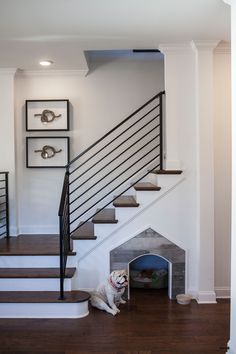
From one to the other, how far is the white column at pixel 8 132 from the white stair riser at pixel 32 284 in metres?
1.35

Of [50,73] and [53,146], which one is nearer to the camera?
[50,73]

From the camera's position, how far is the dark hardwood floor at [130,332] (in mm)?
2713

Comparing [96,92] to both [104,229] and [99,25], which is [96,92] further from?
[104,229]

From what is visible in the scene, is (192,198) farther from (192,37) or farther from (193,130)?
(192,37)

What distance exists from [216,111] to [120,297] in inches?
88.4

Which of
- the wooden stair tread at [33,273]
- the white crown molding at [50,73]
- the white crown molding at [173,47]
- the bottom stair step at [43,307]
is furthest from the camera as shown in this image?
the white crown molding at [50,73]

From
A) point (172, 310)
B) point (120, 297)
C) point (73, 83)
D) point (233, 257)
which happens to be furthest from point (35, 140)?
point (233, 257)

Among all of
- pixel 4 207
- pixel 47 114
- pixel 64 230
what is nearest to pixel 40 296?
pixel 64 230

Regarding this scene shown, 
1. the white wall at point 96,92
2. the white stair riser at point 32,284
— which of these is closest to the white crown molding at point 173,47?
the white wall at point 96,92

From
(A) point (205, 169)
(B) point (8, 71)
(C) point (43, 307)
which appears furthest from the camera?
(B) point (8, 71)

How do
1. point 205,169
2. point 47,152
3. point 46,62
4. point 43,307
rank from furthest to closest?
point 47,152, point 46,62, point 205,169, point 43,307

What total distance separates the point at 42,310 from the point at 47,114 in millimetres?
2608

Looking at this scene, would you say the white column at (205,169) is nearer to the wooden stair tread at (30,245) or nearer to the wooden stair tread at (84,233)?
the wooden stair tread at (84,233)

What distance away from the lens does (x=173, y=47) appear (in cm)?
367
